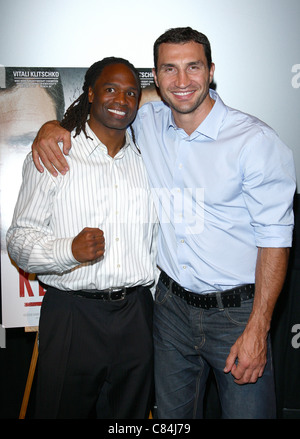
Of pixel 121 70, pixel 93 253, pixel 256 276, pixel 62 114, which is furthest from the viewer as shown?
pixel 62 114

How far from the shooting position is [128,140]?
1.92 m

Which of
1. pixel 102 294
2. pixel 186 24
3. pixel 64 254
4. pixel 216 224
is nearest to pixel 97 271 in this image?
pixel 102 294

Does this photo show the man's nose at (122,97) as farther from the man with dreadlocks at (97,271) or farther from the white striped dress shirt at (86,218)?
the white striped dress shirt at (86,218)

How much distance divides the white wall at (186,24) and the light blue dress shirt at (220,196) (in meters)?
0.61

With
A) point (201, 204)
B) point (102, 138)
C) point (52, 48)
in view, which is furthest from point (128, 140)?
point (52, 48)

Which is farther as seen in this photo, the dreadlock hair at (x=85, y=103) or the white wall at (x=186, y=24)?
the white wall at (x=186, y=24)

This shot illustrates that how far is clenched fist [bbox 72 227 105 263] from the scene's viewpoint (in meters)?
1.52

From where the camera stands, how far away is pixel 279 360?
2.36 metres

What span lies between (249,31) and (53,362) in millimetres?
1936

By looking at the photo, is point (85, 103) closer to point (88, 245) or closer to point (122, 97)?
point (122, 97)

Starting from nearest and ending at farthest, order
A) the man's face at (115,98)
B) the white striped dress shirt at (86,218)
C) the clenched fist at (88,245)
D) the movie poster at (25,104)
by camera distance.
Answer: the clenched fist at (88,245) < the white striped dress shirt at (86,218) < the man's face at (115,98) < the movie poster at (25,104)

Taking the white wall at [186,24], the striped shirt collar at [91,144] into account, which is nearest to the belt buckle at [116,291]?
the striped shirt collar at [91,144]

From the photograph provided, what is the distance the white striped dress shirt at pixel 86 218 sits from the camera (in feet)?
5.41

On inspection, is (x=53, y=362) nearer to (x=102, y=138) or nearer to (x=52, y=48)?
(x=102, y=138)
